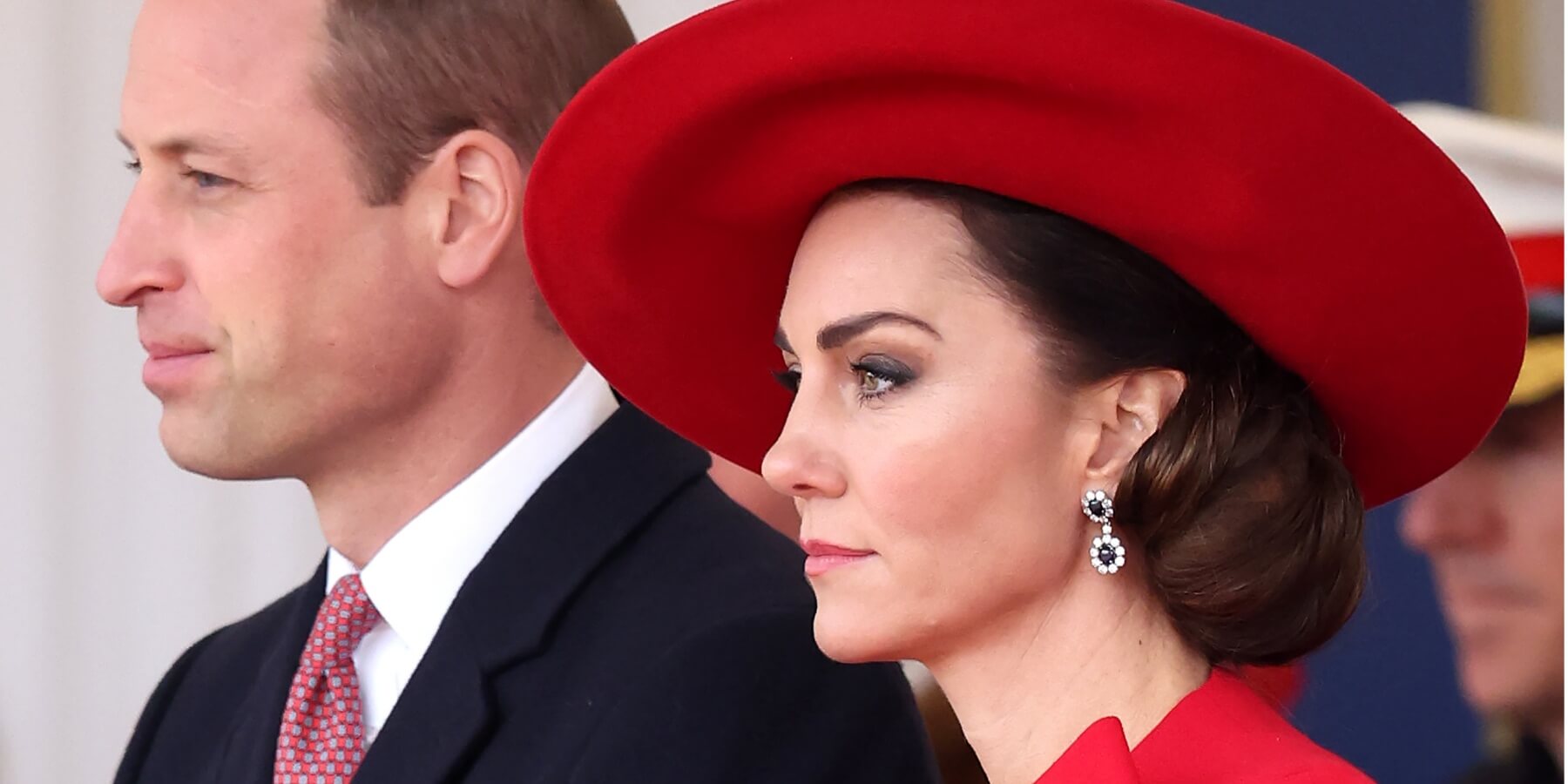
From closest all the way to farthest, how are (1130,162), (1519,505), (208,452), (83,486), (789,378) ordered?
(1130,162)
(789,378)
(208,452)
(1519,505)
(83,486)

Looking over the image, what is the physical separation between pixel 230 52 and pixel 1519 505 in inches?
54.4

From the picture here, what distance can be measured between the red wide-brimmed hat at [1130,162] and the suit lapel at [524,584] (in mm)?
297

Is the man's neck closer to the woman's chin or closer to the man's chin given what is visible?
the man's chin

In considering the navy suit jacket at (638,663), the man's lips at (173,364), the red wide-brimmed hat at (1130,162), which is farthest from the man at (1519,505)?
the man's lips at (173,364)

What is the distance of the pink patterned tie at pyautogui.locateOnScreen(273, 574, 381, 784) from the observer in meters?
1.74

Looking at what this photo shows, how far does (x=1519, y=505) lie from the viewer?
2148 mm

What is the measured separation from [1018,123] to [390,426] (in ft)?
2.50

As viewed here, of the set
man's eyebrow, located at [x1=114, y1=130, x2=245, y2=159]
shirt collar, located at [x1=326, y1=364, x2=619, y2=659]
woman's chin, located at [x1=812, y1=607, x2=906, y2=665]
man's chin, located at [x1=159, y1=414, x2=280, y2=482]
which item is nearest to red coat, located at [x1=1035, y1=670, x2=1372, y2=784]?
woman's chin, located at [x1=812, y1=607, x2=906, y2=665]

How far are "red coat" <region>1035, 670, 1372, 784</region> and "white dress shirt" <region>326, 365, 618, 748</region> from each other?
671 mm

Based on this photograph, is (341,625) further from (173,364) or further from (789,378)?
(789,378)

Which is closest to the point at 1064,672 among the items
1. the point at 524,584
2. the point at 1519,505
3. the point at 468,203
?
the point at 524,584

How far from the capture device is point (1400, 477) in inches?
57.9

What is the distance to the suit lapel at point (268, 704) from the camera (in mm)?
1838

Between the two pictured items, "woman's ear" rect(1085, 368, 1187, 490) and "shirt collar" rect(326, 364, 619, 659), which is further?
"shirt collar" rect(326, 364, 619, 659)
